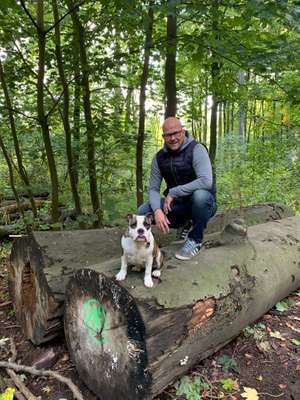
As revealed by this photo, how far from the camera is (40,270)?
3367 mm

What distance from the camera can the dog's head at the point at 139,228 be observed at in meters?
2.53

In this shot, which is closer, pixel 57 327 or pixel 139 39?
pixel 57 327

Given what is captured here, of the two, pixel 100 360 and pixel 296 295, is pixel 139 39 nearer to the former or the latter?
pixel 296 295

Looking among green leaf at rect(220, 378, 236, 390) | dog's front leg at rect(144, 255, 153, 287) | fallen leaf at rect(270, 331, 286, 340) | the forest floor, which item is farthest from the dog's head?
fallen leaf at rect(270, 331, 286, 340)

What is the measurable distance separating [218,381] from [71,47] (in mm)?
5192

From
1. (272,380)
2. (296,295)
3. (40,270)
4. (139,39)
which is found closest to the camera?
(272,380)

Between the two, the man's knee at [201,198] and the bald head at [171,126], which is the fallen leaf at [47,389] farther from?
the bald head at [171,126]

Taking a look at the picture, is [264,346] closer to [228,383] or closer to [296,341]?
[296,341]

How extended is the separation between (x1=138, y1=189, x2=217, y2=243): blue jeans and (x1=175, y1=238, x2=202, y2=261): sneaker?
0.06 m

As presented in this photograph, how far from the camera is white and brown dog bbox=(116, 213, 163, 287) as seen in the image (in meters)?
2.56

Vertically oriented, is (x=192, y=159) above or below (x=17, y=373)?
above

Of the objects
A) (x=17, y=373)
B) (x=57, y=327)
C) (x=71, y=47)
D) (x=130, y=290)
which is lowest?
(x=17, y=373)

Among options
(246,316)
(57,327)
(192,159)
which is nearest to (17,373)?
(57,327)

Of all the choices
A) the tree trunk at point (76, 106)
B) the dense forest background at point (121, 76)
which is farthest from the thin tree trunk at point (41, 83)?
the tree trunk at point (76, 106)
